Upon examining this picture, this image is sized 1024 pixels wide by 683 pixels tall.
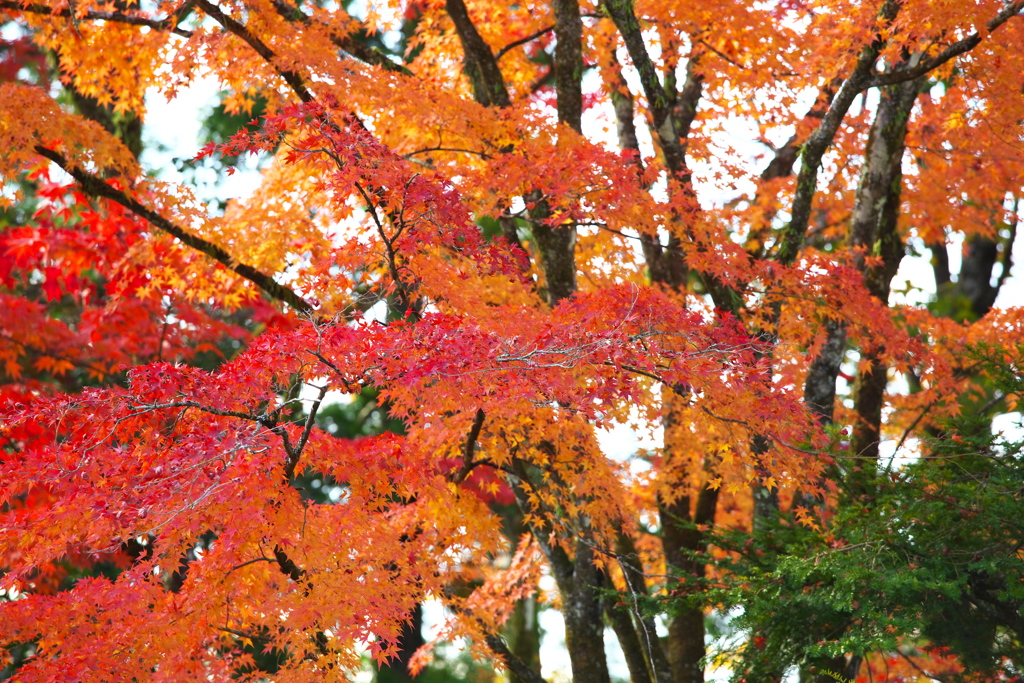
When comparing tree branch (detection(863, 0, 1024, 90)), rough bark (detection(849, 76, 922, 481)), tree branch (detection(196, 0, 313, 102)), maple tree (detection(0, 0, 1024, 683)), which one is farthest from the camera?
rough bark (detection(849, 76, 922, 481))

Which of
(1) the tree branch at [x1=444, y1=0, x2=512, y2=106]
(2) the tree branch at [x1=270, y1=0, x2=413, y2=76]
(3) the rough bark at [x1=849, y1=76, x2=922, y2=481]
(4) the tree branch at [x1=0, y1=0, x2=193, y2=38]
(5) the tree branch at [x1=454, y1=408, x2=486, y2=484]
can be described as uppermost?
(4) the tree branch at [x1=0, y1=0, x2=193, y2=38]

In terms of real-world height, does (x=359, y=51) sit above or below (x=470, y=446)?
above

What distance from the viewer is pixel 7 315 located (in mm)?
8664

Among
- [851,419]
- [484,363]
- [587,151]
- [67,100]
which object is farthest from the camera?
[67,100]

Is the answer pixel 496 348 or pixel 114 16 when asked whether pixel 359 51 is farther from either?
pixel 496 348

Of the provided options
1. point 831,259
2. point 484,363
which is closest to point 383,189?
point 484,363

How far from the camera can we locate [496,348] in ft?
13.4

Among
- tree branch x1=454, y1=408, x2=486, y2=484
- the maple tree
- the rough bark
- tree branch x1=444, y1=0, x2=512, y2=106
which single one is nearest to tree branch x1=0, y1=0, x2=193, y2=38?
the maple tree

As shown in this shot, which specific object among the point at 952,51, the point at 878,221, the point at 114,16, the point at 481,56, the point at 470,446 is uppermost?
the point at 114,16

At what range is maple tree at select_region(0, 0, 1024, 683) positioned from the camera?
420 cm

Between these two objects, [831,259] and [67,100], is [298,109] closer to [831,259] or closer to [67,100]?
[831,259]

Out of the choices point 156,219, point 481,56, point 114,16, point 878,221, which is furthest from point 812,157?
point 114,16

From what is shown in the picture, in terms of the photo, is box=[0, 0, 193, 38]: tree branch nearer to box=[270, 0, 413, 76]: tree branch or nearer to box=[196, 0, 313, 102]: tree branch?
box=[196, 0, 313, 102]: tree branch

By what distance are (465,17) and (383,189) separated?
2.77 metres
